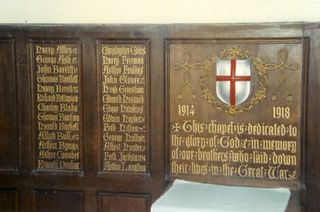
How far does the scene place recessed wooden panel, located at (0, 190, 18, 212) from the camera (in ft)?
13.8

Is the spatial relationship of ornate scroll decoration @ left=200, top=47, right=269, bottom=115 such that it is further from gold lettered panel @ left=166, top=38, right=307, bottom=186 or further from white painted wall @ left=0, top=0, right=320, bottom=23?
white painted wall @ left=0, top=0, right=320, bottom=23

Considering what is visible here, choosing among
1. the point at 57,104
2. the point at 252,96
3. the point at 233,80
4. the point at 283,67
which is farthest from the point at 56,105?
the point at 283,67

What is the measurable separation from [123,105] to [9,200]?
122 cm

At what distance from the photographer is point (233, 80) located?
3775 millimetres

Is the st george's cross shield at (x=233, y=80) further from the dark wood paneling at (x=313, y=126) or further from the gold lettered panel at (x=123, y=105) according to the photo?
the gold lettered panel at (x=123, y=105)

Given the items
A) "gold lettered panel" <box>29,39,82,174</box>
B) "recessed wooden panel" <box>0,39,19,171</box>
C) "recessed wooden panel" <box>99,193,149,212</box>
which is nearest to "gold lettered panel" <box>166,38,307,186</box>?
"recessed wooden panel" <box>99,193,149,212</box>

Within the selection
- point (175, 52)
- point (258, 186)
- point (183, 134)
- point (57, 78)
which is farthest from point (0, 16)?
point (258, 186)

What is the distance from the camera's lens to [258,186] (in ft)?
12.6

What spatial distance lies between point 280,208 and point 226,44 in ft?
4.02

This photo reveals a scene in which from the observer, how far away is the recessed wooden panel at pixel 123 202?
4023 mm

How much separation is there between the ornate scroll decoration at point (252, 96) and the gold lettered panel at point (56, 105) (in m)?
0.96

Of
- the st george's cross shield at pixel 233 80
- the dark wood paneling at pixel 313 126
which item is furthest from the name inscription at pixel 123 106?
the dark wood paneling at pixel 313 126

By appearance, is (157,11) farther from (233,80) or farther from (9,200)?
(9,200)

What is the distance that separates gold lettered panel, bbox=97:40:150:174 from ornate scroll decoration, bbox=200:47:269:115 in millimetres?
434
